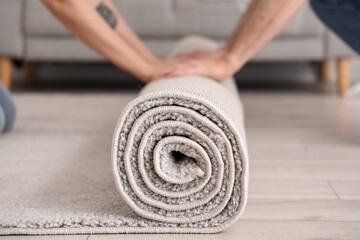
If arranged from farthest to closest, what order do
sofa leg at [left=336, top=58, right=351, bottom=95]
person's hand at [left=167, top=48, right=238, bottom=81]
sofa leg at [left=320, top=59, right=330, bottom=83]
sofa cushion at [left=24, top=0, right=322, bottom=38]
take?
sofa leg at [left=320, top=59, right=330, bottom=83] → sofa leg at [left=336, top=58, right=351, bottom=95] → sofa cushion at [left=24, top=0, right=322, bottom=38] → person's hand at [left=167, top=48, right=238, bottom=81]

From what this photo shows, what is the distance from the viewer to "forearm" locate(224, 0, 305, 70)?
40.8 inches


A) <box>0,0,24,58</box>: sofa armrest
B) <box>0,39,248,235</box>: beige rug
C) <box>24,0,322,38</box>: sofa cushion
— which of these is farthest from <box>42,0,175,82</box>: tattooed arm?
<box>0,0,24,58</box>: sofa armrest

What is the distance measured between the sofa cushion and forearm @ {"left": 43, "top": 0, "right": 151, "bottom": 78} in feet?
3.35

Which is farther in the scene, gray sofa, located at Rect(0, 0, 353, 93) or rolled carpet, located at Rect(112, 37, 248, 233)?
gray sofa, located at Rect(0, 0, 353, 93)

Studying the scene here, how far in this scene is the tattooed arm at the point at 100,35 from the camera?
1.02 m

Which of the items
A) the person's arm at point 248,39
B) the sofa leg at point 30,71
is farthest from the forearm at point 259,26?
the sofa leg at point 30,71

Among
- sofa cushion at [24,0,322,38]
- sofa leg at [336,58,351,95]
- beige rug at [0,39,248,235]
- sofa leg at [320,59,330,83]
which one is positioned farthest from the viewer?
sofa leg at [320,59,330,83]

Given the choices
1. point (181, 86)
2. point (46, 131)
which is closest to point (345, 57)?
point (46, 131)

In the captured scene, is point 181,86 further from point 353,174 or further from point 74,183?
point 353,174

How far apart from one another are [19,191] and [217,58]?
1.68ft

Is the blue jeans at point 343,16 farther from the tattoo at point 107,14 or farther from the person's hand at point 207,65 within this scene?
the tattoo at point 107,14

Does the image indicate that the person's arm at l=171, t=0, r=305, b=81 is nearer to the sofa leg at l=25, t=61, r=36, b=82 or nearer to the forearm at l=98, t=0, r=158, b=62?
the forearm at l=98, t=0, r=158, b=62

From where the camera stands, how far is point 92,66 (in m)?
2.81

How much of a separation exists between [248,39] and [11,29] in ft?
4.46
